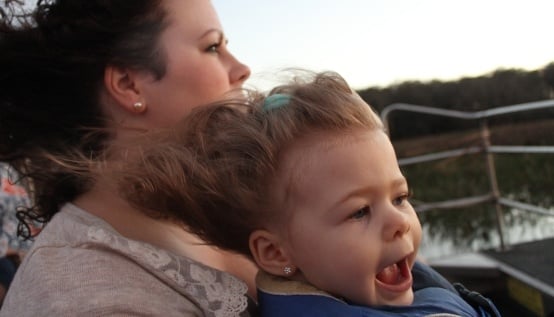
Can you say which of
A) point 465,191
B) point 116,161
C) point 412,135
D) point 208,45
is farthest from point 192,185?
point 412,135

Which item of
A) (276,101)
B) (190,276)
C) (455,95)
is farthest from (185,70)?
(455,95)

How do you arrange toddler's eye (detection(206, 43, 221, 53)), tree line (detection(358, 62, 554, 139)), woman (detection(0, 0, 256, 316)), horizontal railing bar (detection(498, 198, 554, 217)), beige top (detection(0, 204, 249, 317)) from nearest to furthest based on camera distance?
beige top (detection(0, 204, 249, 317)), woman (detection(0, 0, 256, 316)), toddler's eye (detection(206, 43, 221, 53)), horizontal railing bar (detection(498, 198, 554, 217)), tree line (detection(358, 62, 554, 139))

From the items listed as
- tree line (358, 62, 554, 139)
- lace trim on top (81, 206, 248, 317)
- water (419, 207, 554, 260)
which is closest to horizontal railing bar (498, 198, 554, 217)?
water (419, 207, 554, 260)

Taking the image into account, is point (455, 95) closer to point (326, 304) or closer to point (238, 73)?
point (238, 73)

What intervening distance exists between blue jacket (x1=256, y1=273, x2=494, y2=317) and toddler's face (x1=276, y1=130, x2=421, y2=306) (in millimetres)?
23

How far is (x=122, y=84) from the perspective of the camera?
1224 mm

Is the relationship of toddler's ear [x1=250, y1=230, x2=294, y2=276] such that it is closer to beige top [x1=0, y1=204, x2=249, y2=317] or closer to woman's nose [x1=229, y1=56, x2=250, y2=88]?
beige top [x1=0, y1=204, x2=249, y2=317]

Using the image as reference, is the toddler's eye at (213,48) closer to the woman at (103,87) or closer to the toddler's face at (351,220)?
the woman at (103,87)

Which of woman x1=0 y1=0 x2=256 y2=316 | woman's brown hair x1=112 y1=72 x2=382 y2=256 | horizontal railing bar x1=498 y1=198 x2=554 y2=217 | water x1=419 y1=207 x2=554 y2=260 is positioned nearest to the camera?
woman's brown hair x1=112 y1=72 x2=382 y2=256

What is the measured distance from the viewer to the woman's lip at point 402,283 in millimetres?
907

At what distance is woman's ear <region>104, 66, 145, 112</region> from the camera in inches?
47.9

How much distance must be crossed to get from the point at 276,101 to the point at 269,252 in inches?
10.6

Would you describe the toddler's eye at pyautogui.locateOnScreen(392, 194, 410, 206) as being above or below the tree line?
above

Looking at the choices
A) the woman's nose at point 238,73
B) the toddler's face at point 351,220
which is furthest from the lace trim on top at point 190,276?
the woman's nose at point 238,73
